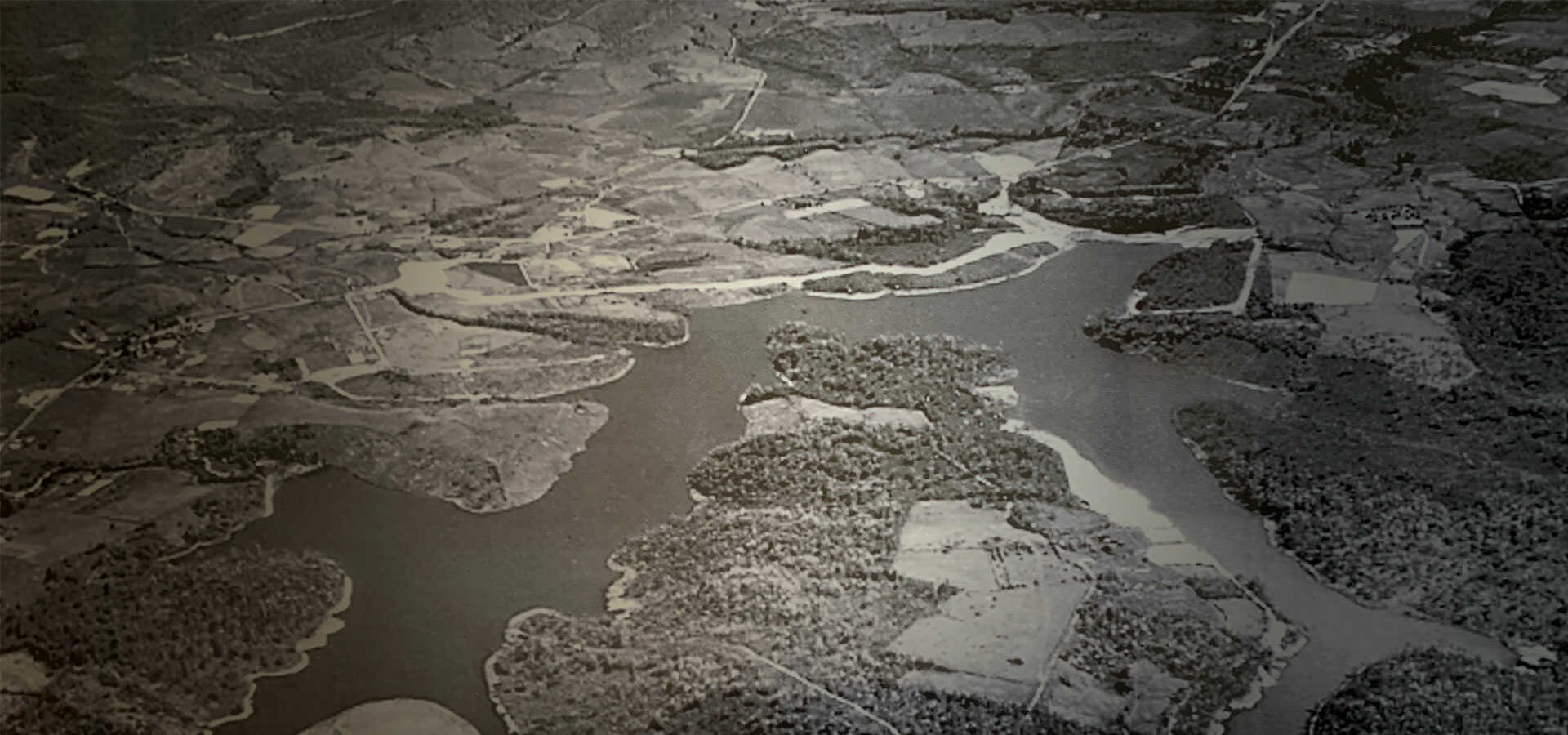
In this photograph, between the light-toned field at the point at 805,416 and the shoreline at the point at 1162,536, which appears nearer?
the shoreline at the point at 1162,536

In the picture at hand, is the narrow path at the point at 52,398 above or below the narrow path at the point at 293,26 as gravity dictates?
below

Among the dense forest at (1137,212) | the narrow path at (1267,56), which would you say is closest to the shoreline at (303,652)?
the dense forest at (1137,212)

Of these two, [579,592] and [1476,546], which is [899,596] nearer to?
[579,592]

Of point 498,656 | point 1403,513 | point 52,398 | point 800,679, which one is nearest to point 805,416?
point 800,679

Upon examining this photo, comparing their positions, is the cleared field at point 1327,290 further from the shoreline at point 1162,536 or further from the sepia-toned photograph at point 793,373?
the shoreline at point 1162,536

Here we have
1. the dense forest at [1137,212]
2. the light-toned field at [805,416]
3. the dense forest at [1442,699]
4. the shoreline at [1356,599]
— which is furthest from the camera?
the dense forest at [1137,212]

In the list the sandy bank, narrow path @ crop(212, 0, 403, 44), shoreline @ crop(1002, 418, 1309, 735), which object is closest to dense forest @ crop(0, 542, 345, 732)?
the sandy bank
